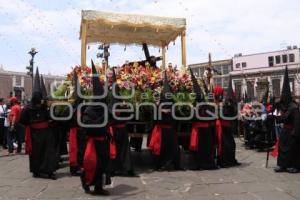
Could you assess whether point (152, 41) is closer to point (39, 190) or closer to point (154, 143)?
point (154, 143)

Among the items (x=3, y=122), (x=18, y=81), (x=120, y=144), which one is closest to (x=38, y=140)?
(x=120, y=144)

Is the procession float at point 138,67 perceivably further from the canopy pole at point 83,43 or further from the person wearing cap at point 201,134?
the person wearing cap at point 201,134

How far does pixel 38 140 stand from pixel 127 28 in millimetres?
Answer: 4714

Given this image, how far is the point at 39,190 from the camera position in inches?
301

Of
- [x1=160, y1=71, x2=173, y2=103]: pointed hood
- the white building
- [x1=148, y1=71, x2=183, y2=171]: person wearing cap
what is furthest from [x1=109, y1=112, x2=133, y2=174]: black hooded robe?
the white building

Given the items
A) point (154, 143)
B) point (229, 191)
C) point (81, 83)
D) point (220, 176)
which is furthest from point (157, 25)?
point (229, 191)

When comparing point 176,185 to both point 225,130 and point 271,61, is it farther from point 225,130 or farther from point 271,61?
point 271,61

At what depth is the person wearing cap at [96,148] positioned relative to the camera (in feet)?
23.7

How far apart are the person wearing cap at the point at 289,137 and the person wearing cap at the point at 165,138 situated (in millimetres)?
2301

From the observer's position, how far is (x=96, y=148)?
7.38 metres

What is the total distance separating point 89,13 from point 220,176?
562 cm

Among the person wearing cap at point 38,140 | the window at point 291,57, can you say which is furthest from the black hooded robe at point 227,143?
the window at point 291,57

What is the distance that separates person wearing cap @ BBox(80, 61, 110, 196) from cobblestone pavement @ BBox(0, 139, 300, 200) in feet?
0.83

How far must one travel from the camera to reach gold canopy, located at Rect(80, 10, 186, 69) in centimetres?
1163
